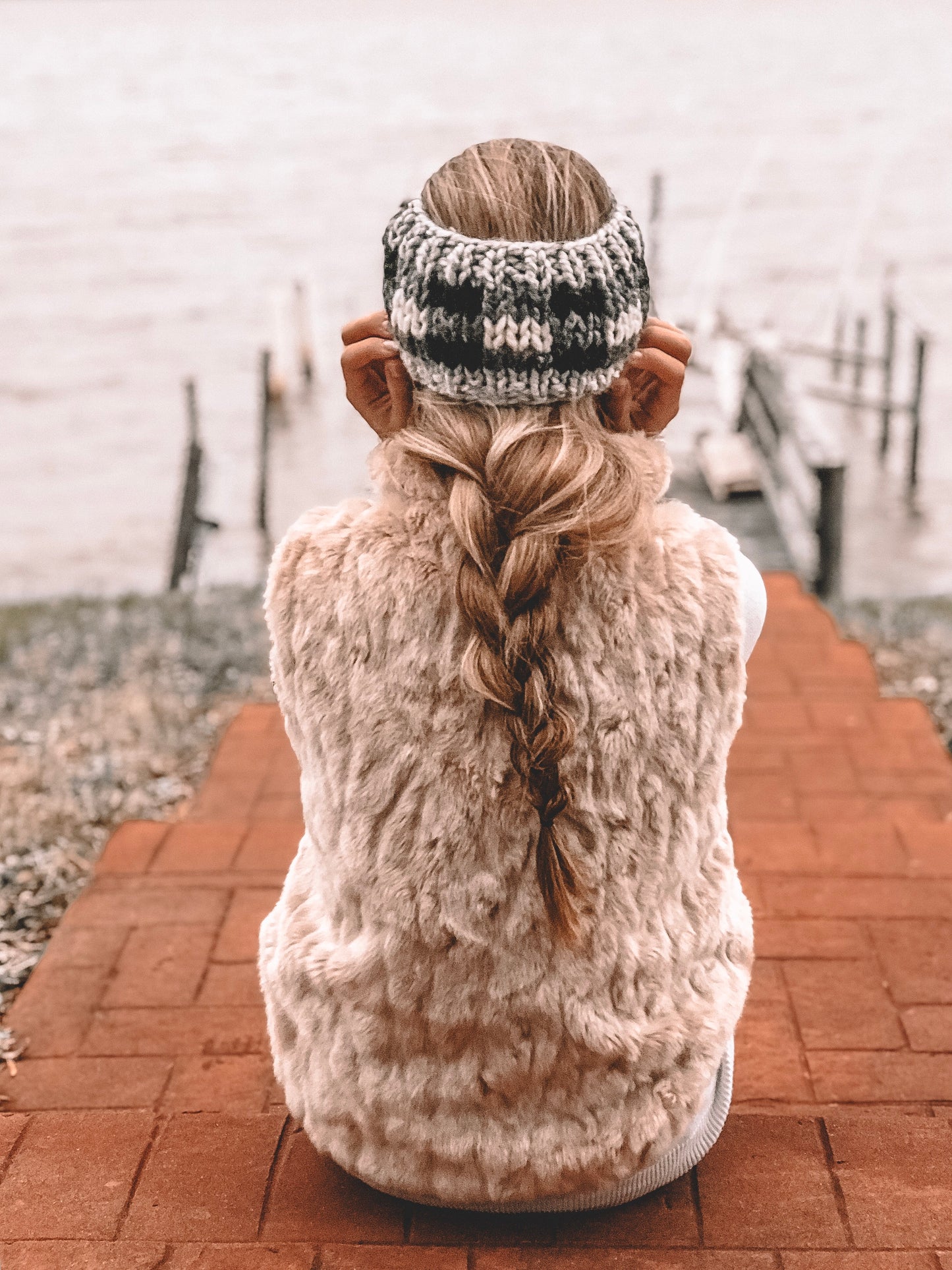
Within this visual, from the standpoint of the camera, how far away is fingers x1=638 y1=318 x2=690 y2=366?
3.64ft

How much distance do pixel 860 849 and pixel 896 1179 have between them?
998mm

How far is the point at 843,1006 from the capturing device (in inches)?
72.0

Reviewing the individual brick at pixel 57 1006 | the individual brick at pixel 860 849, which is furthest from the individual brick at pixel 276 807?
the individual brick at pixel 860 849

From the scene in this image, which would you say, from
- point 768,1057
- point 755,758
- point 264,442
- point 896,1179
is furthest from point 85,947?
point 264,442

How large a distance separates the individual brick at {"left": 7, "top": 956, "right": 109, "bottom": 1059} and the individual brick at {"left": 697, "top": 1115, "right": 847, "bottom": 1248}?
1.00 m

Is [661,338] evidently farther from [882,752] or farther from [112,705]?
[112,705]

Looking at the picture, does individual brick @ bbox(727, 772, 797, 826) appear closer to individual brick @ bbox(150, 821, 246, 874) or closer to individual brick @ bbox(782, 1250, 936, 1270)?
individual brick @ bbox(150, 821, 246, 874)

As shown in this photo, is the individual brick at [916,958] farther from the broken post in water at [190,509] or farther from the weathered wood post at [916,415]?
the weathered wood post at [916,415]

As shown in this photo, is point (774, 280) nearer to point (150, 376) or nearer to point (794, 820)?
point (150, 376)

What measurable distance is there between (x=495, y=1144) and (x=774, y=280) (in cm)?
1079

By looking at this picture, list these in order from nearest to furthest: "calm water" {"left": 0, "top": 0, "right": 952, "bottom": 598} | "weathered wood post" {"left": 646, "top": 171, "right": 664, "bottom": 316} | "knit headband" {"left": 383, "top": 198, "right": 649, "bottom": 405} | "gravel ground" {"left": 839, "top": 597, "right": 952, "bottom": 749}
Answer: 1. "knit headband" {"left": 383, "top": 198, "right": 649, "bottom": 405}
2. "gravel ground" {"left": 839, "top": 597, "right": 952, "bottom": 749}
3. "calm water" {"left": 0, "top": 0, "right": 952, "bottom": 598}
4. "weathered wood post" {"left": 646, "top": 171, "right": 664, "bottom": 316}

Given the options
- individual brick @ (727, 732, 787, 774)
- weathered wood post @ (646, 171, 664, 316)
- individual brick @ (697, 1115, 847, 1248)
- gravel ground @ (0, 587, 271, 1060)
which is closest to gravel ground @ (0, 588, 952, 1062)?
gravel ground @ (0, 587, 271, 1060)

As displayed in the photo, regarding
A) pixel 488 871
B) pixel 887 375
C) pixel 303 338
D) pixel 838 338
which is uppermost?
pixel 488 871

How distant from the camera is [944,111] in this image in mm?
10430
